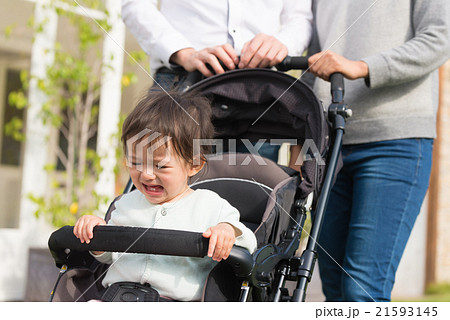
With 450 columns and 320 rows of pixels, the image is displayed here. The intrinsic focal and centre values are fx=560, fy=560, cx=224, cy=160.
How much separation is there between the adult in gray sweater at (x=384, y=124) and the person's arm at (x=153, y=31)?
1.79 ft

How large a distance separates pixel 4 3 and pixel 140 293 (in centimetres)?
329

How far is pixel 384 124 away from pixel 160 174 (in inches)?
35.3

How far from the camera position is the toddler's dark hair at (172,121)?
1.74 metres

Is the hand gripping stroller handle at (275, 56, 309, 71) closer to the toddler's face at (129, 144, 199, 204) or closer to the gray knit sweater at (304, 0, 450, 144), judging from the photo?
the gray knit sweater at (304, 0, 450, 144)

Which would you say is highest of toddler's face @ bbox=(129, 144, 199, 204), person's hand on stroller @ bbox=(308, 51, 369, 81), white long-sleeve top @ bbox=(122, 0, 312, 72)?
white long-sleeve top @ bbox=(122, 0, 312, 72)

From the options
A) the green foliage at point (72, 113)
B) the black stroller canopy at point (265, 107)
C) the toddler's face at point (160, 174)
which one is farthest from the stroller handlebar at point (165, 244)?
the green foliage at point (72, 113)

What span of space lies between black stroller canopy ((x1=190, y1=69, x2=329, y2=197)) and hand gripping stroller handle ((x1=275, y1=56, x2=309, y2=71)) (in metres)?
0.07

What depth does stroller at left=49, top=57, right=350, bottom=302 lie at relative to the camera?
1.52 metres

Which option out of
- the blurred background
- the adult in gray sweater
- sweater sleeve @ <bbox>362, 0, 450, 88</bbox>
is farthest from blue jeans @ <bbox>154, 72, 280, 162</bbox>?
the blurred background

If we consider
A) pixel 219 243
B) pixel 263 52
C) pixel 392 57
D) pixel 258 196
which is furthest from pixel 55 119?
pixel 219 243

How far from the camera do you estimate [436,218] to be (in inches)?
220

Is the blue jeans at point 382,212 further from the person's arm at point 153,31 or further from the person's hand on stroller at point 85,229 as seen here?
the person's hand on stroller at point 85,229

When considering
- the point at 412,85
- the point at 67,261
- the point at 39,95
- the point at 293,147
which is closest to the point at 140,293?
the point at 67,261

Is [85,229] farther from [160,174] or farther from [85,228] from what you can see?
[160,174]
